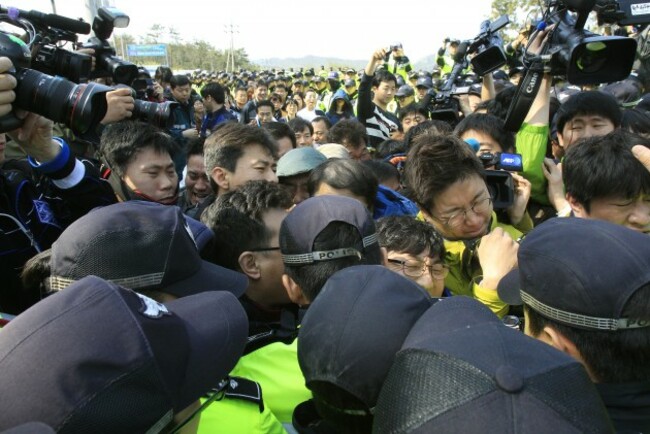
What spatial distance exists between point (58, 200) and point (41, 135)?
1.04ft

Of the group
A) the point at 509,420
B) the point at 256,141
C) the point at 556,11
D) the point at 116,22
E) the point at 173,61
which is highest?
the point at 556,11

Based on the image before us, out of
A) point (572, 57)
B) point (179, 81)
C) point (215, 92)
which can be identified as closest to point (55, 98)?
point (572, 57)

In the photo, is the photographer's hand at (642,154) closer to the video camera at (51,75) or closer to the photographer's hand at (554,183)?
the photographer's hand at (554,183)

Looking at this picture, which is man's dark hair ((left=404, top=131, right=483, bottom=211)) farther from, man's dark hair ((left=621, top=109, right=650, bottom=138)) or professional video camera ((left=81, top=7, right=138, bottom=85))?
professional video camera ((left=81, top=7, right=138, bottom=85))

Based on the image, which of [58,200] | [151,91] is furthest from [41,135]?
[151,91]

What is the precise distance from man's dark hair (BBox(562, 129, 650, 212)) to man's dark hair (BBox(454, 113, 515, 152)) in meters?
0.91

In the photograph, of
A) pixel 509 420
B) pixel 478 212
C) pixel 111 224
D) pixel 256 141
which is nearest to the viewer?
pixel 509 420

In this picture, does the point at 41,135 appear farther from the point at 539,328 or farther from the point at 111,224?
the point at 539,328

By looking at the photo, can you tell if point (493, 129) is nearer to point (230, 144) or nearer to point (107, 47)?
point (230, 144)

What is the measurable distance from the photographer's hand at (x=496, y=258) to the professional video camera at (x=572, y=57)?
110 cm

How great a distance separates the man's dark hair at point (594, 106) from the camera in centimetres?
288

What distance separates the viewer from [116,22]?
364cm

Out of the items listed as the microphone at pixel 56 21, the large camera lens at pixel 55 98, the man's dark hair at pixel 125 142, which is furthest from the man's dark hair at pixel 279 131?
the large camera lens at pixel 55 98

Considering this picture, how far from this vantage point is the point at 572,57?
103 inches
